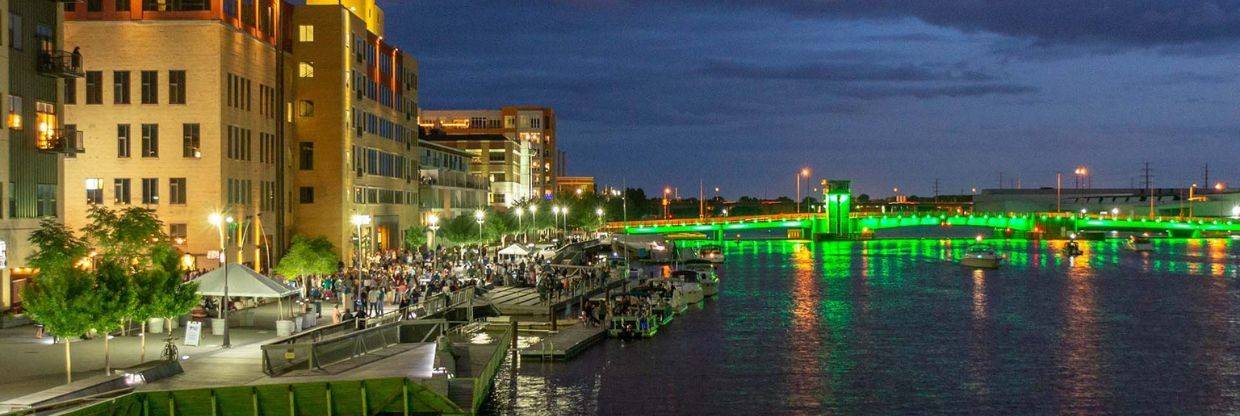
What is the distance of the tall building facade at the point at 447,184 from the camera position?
10919cm

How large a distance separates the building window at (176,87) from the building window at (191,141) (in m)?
1.39

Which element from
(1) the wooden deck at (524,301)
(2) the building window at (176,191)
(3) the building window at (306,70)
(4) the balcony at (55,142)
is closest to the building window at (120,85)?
(2) the building window at (176,191)

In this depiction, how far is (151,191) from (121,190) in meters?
1.47

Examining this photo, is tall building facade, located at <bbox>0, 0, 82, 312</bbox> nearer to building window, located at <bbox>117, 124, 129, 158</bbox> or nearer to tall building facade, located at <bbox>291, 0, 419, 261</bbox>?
building window, located at <bbox>117, 124, 129, 158</bbox>

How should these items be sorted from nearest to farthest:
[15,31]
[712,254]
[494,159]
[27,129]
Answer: [15,31]
[27,129]
[712,254]
[494,159]

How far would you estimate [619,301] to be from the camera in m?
64.4

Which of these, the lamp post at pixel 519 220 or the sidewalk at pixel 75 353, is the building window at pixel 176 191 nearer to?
the sidewalk at pixel 75 353

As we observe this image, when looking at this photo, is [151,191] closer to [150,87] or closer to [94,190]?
[94,190]

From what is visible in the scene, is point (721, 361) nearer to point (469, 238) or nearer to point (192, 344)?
point (192, 344)

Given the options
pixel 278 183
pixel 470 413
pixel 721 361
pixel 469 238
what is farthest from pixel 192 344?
pixel 469 238

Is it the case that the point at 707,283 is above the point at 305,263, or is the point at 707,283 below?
below

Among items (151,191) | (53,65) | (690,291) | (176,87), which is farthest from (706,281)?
(53,65)

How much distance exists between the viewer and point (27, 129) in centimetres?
4553

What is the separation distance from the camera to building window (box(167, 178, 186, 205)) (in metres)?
62.8
